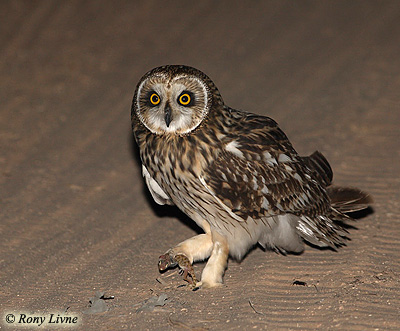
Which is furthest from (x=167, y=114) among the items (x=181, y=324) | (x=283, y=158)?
(x=181, y=324)

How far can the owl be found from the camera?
4.38 m

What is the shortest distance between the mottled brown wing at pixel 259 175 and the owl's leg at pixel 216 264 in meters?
0.35

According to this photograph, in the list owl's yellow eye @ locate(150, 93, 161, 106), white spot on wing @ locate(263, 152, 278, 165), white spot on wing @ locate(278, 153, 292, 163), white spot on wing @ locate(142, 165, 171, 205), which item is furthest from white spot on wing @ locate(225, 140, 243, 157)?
white spot on wing @ locate(142, 165, 171, 205)

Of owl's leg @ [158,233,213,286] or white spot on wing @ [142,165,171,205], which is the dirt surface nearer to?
owl's leg @ [158,233,213,286]

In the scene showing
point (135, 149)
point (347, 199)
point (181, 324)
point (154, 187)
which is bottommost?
point (181, 324)

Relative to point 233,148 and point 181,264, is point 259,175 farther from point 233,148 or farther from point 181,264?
point 181,264

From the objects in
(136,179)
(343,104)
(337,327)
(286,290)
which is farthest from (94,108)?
(337,327)

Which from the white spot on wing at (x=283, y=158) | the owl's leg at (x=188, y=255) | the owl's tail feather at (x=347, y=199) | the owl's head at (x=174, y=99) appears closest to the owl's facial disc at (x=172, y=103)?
the owl's head at (x=174, y=99)

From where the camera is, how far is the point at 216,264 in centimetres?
464

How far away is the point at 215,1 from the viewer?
11000mm

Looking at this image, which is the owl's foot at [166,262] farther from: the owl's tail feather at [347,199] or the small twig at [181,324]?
the owl's tail feather at [347,199]

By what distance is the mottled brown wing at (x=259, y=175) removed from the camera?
4.40 metres

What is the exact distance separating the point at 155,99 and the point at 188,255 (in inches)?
47.1

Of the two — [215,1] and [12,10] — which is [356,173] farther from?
[12,10]
